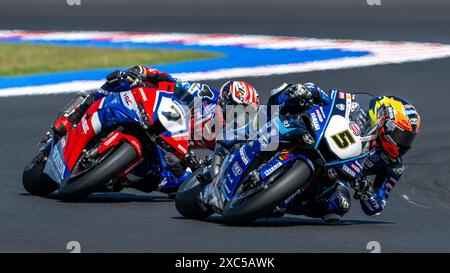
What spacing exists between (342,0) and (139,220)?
25.2 m

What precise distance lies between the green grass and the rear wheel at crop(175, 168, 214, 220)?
458 inches

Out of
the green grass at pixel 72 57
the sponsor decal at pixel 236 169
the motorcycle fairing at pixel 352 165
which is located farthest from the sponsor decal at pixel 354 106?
the green grass at pixel 72 57

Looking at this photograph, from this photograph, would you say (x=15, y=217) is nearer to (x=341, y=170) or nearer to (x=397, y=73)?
(x=341, y=170)

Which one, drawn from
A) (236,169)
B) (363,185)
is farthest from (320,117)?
(363,185)

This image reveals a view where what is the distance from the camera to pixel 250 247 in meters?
8.27

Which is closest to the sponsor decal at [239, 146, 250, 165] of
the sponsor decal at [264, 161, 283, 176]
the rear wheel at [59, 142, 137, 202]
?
the sponsor decal at [264, 161, 283, 176]

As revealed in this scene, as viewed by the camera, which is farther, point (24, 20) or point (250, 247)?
point (24, 20)

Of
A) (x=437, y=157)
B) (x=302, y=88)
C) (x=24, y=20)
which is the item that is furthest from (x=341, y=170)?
(x=24, y=20)

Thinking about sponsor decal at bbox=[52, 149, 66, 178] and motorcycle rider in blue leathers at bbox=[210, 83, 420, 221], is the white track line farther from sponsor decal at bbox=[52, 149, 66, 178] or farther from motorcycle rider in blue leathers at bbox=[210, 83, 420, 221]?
motorcycle rider in blue leathers at bbox=[210, 83, 420, 221]

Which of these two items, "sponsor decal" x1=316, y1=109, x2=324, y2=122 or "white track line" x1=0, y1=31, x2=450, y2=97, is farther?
"white track line" x1=0, y1=31, x2=450, y2=97

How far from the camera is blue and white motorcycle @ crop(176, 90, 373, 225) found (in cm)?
882

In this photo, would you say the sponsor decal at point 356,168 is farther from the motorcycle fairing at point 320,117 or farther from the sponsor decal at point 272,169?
the sponsor decal at point 272,169

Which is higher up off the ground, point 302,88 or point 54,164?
point 302,88

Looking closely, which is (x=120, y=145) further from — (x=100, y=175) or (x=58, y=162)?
(x=58, y=162)
